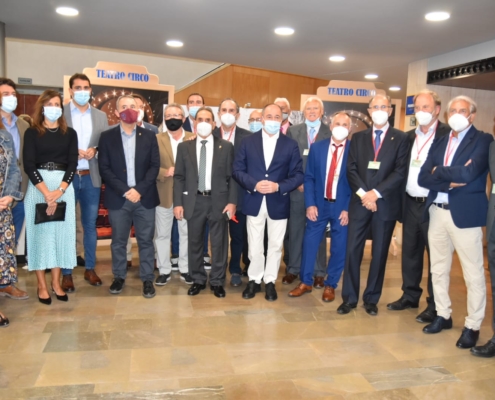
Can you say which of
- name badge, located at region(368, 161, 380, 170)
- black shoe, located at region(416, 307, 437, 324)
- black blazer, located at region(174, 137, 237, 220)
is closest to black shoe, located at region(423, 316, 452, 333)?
black shoe, located at region(416, 307, 437, 324)

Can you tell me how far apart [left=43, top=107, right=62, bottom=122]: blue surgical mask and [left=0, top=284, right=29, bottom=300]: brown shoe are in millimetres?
1509

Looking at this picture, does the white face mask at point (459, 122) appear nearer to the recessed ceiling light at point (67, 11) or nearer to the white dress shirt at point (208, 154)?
the white dress shirt at point (208, 154)

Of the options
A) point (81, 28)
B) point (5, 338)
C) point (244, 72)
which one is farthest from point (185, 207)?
point (244, 72)

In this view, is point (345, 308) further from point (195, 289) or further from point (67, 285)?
point (67, 285)

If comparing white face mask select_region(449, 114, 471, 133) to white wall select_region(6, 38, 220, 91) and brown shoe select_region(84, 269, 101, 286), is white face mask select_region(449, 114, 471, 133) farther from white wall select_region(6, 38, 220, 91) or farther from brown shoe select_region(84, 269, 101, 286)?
white wall select_region(6, 38, 220, 91)

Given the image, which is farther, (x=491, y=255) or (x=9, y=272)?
(x=9, y=272)

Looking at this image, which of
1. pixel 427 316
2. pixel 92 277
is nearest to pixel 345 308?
pixel 427 316

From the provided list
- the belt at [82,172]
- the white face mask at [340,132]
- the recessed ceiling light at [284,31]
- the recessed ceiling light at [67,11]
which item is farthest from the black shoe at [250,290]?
the recessed ceiling light at [67,11]

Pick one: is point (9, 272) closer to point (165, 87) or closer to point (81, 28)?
point (165, 87)

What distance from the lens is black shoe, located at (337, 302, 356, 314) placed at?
3779 millimetres

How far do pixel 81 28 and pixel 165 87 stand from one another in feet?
4.44

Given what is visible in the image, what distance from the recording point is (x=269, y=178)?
12.8ft

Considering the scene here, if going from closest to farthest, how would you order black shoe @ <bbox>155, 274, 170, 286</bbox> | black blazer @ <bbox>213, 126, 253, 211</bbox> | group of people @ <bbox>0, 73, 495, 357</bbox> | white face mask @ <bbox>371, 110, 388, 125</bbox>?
group of people @ <bbox>0, 73, 495, 357</bbox>, white face mask @ <bbox>371, 110, 388, 125</bbox>, black blazer @ <bbox>213, 126, 253, 211</bbox>, black shoe @ <bbox>155, 274, 170, 286</bbox>

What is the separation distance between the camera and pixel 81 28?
18.8 ft
